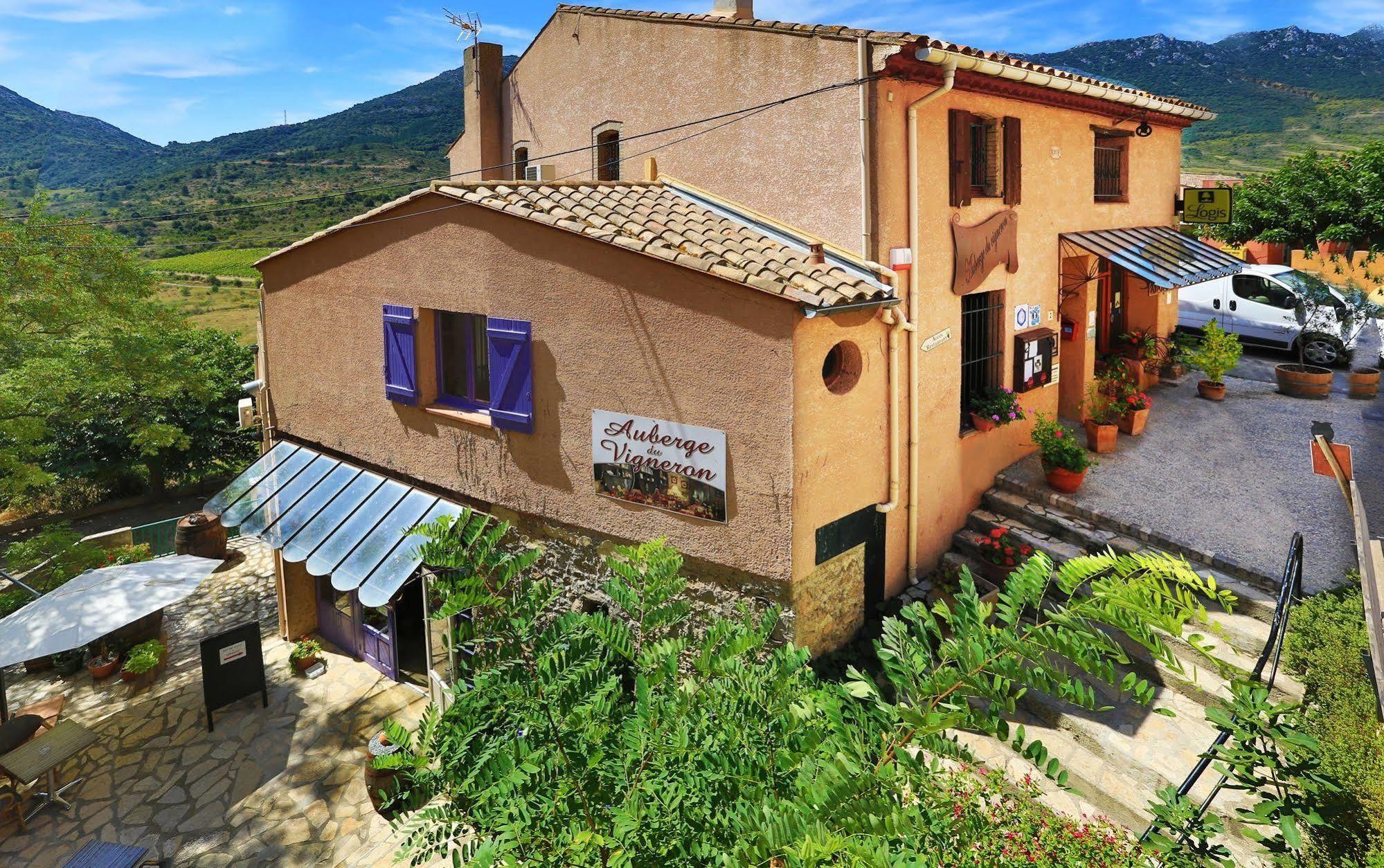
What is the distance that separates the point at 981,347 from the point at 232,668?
1238 cm

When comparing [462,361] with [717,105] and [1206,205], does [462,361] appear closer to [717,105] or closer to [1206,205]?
[717,105]

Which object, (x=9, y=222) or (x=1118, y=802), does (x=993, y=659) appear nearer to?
(x=1118, y=802)

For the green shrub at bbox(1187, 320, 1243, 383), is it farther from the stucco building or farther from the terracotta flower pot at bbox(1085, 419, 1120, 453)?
the terracotta flower pot at bbox(1085, 419, 1120, 453)

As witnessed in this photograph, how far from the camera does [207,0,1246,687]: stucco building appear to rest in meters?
8.15

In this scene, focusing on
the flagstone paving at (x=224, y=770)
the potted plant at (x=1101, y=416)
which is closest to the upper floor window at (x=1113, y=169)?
the potted plant at (x=1101, y=416)

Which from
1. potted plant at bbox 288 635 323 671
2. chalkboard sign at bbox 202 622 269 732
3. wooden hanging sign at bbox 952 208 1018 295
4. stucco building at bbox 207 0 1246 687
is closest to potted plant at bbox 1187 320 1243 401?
stucco building at bbox 207 0 1246 687

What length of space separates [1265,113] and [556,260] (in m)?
71.7

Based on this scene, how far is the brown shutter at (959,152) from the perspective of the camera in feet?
31.1

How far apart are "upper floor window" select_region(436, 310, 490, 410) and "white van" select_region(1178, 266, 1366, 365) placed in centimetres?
1656

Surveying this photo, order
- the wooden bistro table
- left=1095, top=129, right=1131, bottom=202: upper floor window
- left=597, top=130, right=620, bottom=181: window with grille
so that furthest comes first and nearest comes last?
left=1095, top=129, right=1131, bottom=202: upper floor window < left=597, top=130, right=620, bottom=181: window with grille < the wooden bistro table

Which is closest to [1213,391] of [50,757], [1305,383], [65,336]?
[1305,383]

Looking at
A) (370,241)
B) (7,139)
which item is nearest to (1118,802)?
(370,241)

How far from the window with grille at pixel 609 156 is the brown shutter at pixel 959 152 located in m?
5.61

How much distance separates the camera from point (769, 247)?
909 centimetres
